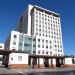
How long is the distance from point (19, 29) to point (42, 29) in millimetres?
33583

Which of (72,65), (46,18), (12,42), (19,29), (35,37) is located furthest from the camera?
(19,29)

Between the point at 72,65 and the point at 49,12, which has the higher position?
the point at 49,12

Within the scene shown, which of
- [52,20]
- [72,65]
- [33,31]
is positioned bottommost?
[72,65]

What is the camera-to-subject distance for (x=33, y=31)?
11769cm

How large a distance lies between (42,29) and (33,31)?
941cm

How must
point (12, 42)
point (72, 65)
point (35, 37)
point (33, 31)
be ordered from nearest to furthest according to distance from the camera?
1. point (72, 65)
2. point (12, 42)
3. point (35, 37)
4. point (33, 31)

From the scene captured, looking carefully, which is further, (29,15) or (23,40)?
(29,15)

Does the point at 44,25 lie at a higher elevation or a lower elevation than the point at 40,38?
higher

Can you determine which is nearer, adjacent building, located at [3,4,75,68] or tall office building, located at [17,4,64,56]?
adjacent building, located at [3,4,75,68]

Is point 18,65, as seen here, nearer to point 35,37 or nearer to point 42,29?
point 35,37

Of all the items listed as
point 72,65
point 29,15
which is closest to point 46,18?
point 29,15

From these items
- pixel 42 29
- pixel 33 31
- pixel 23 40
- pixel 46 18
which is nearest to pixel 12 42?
pixel 23 40

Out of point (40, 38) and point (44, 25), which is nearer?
point (40, 38)

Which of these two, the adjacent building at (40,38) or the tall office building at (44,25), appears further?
the tall office building at (44,25)
